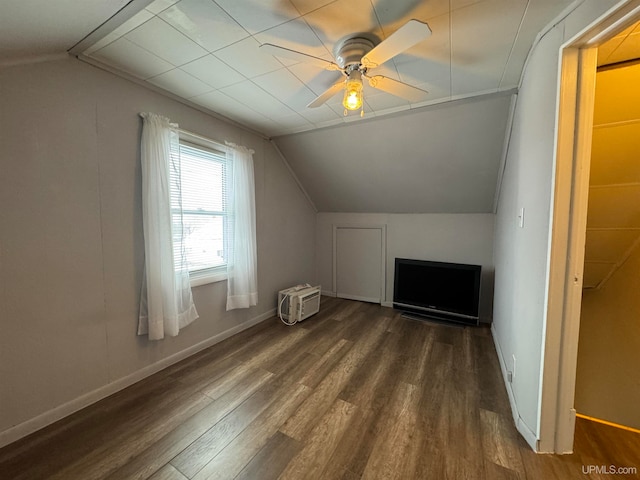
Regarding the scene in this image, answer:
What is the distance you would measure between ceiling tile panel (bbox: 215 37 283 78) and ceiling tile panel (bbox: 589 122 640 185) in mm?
2173

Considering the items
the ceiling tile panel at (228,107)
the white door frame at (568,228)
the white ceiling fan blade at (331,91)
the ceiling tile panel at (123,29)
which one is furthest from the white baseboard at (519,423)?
the ceiling tile panel at (228,107)

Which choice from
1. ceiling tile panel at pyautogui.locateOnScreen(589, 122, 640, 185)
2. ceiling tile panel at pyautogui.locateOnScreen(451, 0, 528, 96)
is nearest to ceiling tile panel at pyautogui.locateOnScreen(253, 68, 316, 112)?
ceiling tile panel at pyautogui.locateOnScreen(451, 0, 528, 96)

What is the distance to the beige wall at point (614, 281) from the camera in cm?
149

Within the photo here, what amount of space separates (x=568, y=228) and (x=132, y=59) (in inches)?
109

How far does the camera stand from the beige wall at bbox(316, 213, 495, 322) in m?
3.31

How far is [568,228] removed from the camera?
123 centimetres

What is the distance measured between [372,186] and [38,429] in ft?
12.0

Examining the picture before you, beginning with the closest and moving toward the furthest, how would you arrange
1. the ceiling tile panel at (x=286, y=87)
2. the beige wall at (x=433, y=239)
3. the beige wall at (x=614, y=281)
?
the beige wall at (x=614, y=281)
the ceiling tile panel at (x=286, y=87)
the beige wall at (x=433, y=239)

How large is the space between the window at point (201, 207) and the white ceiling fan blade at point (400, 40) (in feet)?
5.84

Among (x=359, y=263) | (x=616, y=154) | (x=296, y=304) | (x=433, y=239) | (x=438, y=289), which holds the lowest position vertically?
(x=296, y=304)

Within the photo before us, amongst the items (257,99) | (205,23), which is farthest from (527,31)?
Result: (257,99)

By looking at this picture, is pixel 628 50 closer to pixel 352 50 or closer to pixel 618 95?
pixel 618 95

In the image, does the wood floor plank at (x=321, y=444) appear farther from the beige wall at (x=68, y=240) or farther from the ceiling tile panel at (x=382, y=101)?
the ceiling tile panel at (x=382, y=101)

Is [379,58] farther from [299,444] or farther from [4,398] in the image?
[4,398]
